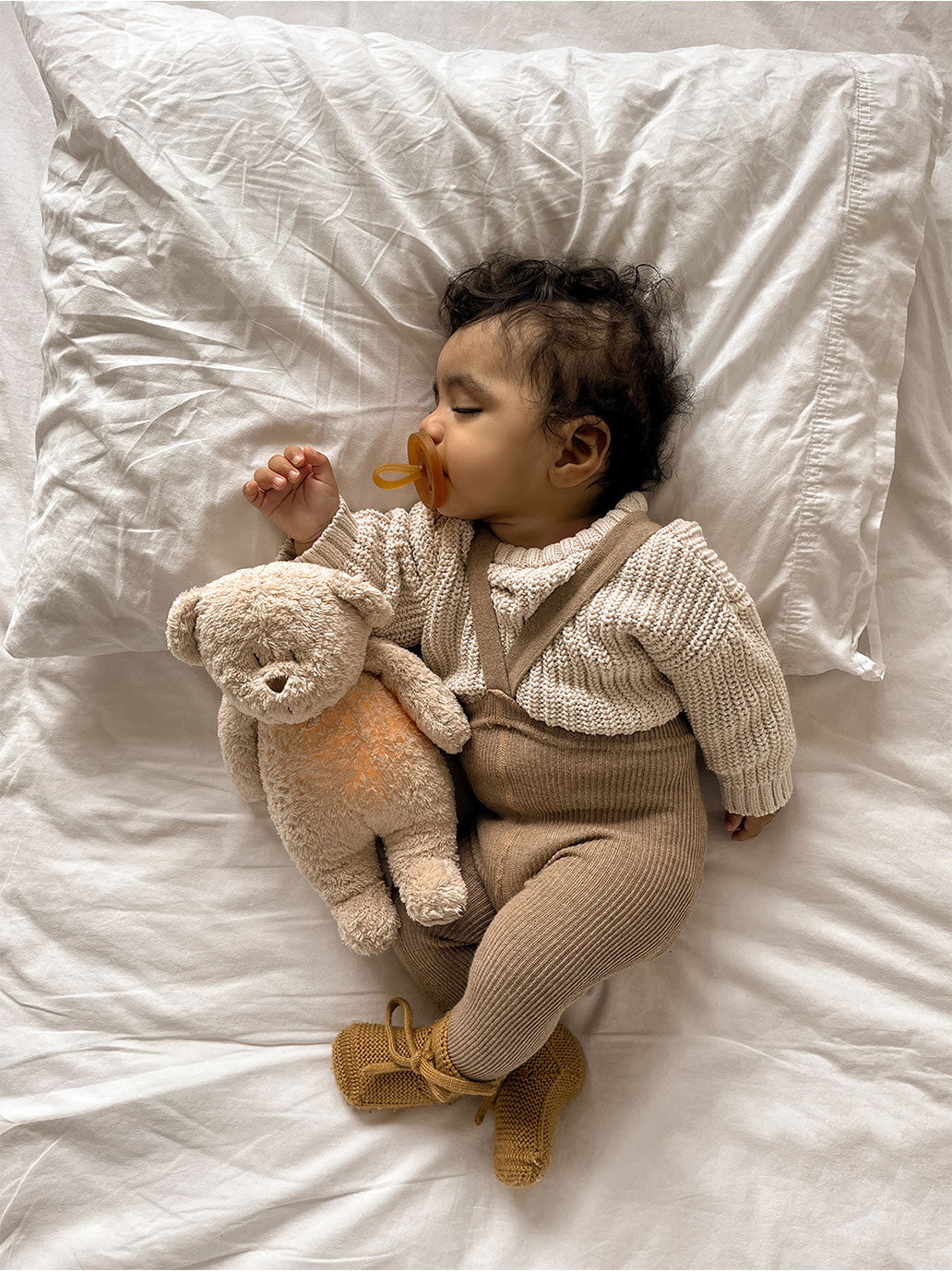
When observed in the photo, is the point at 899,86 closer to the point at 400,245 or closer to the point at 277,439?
the point at 400,245

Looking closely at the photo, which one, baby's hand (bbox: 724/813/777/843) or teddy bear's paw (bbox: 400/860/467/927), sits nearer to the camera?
teddy bear's paw (bbox: 400/860/467/927)

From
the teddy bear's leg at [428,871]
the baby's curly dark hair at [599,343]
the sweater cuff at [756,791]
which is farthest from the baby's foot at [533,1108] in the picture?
the baby's curly dark hair at [599,343]

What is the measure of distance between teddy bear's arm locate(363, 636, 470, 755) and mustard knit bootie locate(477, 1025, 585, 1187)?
37 centimetres

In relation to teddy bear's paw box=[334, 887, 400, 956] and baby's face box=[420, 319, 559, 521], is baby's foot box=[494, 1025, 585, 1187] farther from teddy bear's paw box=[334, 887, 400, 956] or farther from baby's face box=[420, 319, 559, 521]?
baby's face box=[420, 319, 559, 521]

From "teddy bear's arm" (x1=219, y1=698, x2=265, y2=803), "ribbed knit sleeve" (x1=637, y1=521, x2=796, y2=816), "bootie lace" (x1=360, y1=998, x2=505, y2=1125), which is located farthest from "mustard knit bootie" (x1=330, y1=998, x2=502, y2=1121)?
"ribbed knit sleeve" (x1=637, y1=521, x2=796, y2=816)

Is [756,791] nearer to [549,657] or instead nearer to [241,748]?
[549,657]

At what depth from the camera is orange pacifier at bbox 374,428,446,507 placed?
91 cm

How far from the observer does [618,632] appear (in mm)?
902

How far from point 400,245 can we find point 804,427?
0.46 metres

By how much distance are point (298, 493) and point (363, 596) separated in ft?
0.49

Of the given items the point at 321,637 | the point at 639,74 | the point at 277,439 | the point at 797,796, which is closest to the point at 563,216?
the point at 639,74

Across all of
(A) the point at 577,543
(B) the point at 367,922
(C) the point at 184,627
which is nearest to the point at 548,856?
(B) the point at 367,922

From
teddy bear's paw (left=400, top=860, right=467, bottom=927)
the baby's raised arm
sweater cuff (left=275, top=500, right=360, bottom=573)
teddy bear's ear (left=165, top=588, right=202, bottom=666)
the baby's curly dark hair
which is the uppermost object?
the baby's curly dark hair

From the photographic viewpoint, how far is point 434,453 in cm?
91
